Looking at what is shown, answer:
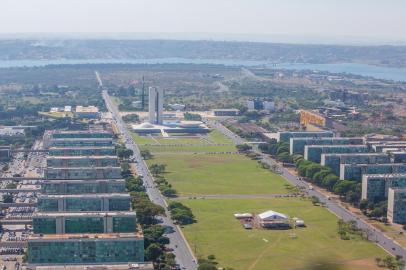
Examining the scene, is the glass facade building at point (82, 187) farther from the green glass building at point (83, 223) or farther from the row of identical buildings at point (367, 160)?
the row of identical buildings at point (367, 160)

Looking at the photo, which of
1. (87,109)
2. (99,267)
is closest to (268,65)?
(87,109)

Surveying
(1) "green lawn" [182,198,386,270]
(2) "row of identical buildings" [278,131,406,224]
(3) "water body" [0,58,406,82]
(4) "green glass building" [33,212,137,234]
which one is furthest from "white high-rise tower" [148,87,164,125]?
(3) "water body" [0,58,406,82]

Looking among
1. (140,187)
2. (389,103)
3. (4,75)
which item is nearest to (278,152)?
(140,187)

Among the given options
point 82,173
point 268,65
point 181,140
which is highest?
point 268,65

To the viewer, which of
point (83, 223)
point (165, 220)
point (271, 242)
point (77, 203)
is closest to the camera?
point (83, 223)

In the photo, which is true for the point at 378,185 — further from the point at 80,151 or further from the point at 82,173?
the point at 80,151

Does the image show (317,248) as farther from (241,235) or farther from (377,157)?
(377,157)

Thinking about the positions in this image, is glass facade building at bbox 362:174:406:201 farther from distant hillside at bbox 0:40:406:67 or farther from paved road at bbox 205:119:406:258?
distant hillside at bbox 0:40:406:67
